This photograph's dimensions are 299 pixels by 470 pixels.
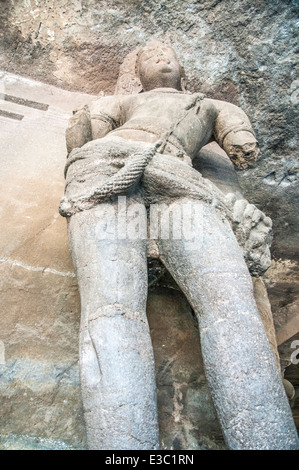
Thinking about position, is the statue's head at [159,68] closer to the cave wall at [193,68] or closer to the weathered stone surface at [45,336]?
the cave wall at [193,68]

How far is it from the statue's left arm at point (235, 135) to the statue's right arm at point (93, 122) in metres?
0.81

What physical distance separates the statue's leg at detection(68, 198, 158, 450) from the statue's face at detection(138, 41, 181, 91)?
180 centimetres

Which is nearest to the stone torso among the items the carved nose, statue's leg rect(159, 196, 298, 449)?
the carved nose

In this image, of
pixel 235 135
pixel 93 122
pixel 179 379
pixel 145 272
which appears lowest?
pixel 179 379

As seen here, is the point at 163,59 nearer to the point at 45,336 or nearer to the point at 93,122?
the point at 93,122

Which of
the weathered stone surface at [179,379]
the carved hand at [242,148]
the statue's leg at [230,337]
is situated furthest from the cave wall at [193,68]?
the statue's leg at [230,337]

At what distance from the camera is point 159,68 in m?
3.36

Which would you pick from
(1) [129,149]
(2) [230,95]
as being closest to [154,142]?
(1) [129,149]

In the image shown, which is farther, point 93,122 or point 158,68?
point 158,68

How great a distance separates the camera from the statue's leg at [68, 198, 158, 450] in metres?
1.39

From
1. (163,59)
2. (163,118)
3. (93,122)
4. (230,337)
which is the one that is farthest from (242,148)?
(230,337)

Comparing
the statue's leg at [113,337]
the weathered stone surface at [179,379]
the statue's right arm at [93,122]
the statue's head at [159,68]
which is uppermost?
the statue's head at [159,68]

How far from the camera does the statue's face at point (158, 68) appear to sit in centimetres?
335

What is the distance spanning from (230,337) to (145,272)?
1.71 feet
